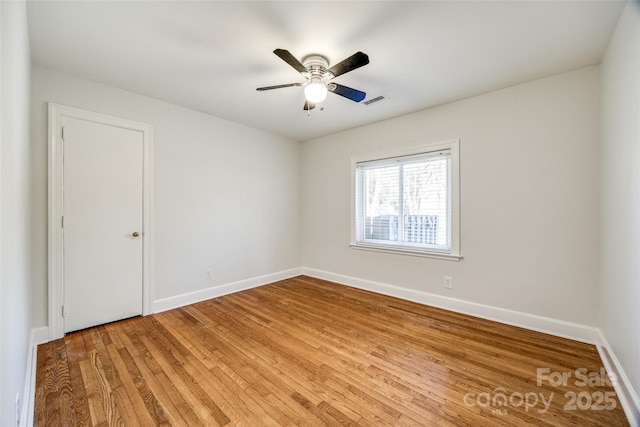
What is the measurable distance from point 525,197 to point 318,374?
104 inches

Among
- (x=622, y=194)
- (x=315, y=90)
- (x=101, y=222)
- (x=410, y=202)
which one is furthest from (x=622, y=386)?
(x=101, y=222)

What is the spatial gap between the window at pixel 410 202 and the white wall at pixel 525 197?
0.13 m

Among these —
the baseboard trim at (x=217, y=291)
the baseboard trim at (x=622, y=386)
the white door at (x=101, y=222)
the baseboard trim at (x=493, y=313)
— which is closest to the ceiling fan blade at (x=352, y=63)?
the white door at (x=101, y=222)

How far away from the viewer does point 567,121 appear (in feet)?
8.17

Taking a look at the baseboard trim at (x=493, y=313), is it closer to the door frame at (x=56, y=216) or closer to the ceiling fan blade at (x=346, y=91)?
the ceiling fan blade at (x=346, y=91)

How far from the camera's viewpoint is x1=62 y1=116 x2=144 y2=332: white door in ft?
8.36

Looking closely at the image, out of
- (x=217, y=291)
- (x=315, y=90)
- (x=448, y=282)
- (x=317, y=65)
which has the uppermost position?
(x=317, y=65)

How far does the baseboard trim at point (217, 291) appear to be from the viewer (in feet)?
10.4

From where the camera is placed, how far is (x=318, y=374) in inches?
77.0

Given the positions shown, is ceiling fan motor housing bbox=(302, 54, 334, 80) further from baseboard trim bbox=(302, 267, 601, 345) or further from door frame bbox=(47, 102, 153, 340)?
baseboard trim bbox=(302, 267, 601, 345)

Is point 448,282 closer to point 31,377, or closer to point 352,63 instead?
point 352,63

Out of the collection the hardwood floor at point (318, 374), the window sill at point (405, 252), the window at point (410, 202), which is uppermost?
the window at point (410, 202)

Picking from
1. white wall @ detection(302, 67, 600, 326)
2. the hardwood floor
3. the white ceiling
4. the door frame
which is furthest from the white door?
white wall @ detection(302, 67, 600, 326)

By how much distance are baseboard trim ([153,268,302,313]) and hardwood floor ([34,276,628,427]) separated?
0.25 m
